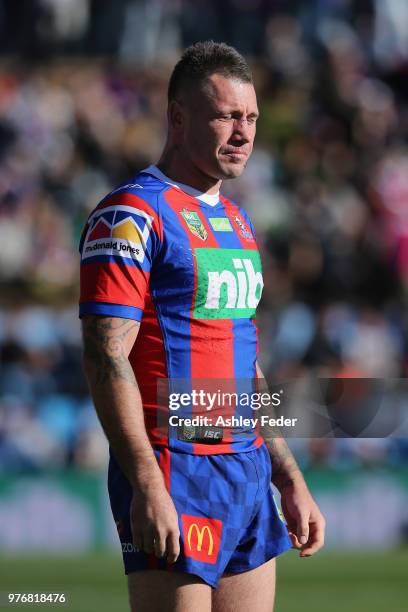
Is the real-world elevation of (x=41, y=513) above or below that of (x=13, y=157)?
below

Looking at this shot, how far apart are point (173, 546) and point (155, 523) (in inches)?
3.3

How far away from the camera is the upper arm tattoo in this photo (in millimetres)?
3602

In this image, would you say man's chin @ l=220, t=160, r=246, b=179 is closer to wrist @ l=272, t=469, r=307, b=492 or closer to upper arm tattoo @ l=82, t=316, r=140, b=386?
upper arm tattoo @ l=82, t=316, r=140, b=386

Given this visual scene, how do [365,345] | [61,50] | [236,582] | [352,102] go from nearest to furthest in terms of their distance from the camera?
[236,582] → [365,345] → [352,102] → [61,50]

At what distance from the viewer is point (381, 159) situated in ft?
47.6

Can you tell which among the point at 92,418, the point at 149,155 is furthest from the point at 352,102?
the point at 92,418

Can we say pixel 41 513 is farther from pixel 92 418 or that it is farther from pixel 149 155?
pixel 149 155

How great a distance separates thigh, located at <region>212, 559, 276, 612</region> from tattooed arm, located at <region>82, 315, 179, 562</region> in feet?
1.34

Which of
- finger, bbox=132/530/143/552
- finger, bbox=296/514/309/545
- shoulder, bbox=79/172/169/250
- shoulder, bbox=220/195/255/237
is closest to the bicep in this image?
shoulder, bbox=79/172/169/250

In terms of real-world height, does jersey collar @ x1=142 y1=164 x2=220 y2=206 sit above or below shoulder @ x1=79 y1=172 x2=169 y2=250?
above

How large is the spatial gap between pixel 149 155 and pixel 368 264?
2.95 m

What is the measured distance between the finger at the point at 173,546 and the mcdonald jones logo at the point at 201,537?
0.47 feet

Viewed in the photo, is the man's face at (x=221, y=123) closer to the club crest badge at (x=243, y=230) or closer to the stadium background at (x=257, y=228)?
the club crest badge at (x=243, y=230)

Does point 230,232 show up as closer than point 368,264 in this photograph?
Yes
